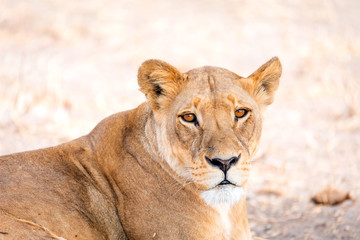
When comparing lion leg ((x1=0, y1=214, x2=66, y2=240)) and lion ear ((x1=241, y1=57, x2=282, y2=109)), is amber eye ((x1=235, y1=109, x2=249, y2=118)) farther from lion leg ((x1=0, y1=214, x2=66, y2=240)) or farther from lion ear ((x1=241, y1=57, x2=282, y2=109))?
lion leg ((x1=0, y1=214, x2=66, y2=240))

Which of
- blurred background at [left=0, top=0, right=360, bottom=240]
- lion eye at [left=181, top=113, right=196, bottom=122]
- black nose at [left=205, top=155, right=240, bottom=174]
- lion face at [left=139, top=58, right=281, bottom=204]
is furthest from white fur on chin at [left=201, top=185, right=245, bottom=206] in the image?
blurred background at [left=0, top=0, right=360, bottom=240]

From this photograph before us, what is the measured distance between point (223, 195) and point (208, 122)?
48 centimetres

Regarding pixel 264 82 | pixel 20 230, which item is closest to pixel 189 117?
pixel 264 82

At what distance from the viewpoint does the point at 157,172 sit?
12.6ft

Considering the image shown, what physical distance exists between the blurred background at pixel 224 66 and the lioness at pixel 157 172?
2.34 metres

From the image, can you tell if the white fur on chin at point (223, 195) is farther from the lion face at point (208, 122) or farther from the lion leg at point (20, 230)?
the lion leg at point (20, 230)

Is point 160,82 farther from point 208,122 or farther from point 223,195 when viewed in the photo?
point 223,195

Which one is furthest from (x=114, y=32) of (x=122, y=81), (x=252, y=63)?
(x=252, y=63)

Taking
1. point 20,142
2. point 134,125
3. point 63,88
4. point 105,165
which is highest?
point 63,88

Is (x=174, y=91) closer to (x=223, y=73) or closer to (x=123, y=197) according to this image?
(x=223, y=73)

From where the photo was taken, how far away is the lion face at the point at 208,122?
3.45 m

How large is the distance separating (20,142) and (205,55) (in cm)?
410

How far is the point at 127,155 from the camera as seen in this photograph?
393cm

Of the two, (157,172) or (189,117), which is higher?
(189,117)
